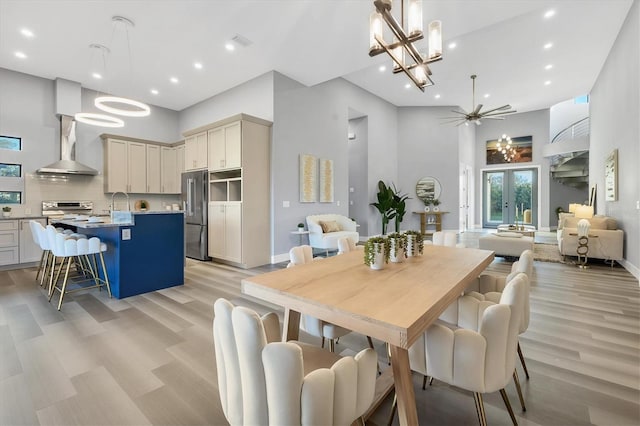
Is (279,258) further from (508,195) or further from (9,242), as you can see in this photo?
(508,195)

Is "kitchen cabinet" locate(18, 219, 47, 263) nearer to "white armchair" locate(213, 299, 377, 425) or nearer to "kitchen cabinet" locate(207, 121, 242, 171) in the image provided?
"kitchen cabinet" locate(207, 121, 242, 171)

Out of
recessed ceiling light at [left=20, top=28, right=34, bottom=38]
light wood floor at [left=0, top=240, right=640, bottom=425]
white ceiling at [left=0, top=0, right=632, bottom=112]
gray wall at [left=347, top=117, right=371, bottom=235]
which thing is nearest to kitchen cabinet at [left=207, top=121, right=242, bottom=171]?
white ceiling at [left=0, top=0, right=632, bottom=112]

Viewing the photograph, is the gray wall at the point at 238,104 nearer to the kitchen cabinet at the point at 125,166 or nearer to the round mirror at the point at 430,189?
the kitchen cabinet at the point at 125,166

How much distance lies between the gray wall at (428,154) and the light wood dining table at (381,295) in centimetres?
785

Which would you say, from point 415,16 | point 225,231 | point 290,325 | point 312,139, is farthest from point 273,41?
point 290,325

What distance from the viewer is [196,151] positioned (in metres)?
5.77

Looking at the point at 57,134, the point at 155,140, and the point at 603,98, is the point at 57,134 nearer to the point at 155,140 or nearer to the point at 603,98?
the point at 155,140

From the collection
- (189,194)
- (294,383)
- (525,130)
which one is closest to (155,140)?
(189,194)

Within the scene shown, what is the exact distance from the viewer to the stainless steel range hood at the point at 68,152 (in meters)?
5.49

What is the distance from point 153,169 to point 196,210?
→ 225cm

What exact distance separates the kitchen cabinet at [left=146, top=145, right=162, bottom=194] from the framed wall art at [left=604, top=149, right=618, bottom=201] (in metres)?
9.40

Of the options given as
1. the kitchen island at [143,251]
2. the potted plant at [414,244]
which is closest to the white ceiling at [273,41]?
the kitchen island at [143,251]

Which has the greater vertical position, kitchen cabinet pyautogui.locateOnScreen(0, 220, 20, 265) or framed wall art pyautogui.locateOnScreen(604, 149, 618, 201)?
framed wall art pyautogui.locateOnScreen(604, 149, 618, 201)

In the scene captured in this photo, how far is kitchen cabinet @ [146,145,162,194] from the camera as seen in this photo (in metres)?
6.88
